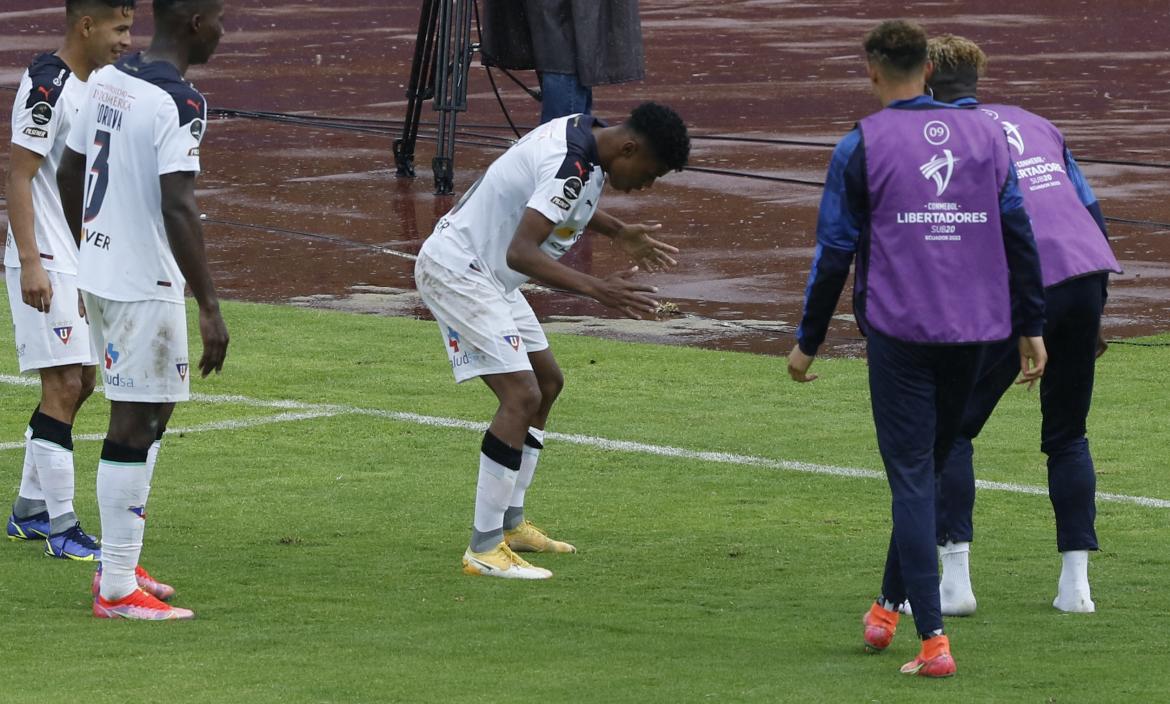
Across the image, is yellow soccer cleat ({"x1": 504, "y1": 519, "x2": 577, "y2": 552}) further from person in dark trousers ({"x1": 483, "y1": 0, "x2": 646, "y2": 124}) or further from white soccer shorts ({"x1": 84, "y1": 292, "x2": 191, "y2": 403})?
person in dark trousers ({"x1": 483, "y1": 0, "x2": 646, "y2": 124})

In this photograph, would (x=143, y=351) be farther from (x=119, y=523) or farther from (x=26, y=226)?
(x=26, y=226)

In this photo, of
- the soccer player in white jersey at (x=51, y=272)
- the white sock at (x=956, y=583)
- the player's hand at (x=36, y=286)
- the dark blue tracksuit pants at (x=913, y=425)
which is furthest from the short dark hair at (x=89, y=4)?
the white sock at (x=956, y=583)

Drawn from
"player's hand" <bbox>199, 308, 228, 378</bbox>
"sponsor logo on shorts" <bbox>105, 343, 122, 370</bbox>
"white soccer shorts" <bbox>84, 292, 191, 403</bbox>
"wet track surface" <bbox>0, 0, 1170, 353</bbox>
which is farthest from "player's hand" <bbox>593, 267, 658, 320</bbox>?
"wet track surface" <bbox>0, 0, 1170, 353</bbox>

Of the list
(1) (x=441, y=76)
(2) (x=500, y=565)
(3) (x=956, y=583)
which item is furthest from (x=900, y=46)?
(1) (x=441, y=76)

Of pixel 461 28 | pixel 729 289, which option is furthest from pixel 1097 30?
pixel 729 289

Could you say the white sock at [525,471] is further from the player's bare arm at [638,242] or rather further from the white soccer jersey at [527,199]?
the player's bare arm at [638,242]

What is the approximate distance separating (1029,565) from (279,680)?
302cm

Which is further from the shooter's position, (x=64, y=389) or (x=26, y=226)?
(x=64, y=389)

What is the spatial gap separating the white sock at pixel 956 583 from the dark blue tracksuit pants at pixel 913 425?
0.75 m

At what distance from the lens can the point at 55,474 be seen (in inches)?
285

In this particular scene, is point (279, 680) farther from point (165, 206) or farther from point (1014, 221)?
point (1014, 221)

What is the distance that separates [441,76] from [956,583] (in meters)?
10.6

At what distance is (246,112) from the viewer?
863 inches

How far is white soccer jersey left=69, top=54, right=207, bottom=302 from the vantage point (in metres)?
6.07
